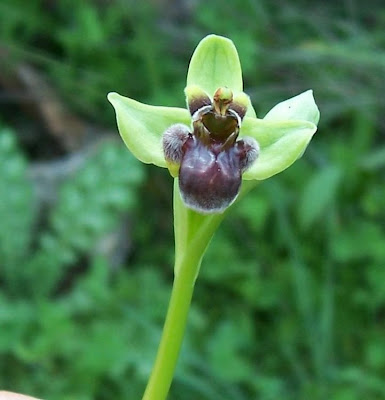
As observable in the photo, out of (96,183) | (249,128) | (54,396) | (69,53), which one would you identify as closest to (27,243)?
(96,183)

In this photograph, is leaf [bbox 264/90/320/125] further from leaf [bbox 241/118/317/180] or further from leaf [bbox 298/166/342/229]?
leaf [bbox 298/166/342/229]

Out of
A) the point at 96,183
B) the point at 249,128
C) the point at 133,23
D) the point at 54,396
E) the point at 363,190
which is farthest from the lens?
the point at 133,23

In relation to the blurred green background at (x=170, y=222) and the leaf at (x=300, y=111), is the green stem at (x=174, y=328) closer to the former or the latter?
the leaf at (x=300, y=111)

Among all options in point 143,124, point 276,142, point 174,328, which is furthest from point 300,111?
point 174,328

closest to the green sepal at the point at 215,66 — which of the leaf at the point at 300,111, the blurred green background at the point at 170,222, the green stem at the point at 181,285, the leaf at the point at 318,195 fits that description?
the leaf at the point at 300,111

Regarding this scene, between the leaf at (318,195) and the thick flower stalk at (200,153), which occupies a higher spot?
the leaf at (318,195)

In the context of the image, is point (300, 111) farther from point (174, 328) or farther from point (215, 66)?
point (174, 328)

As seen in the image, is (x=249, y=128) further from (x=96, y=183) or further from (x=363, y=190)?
(x=363, y=190)
